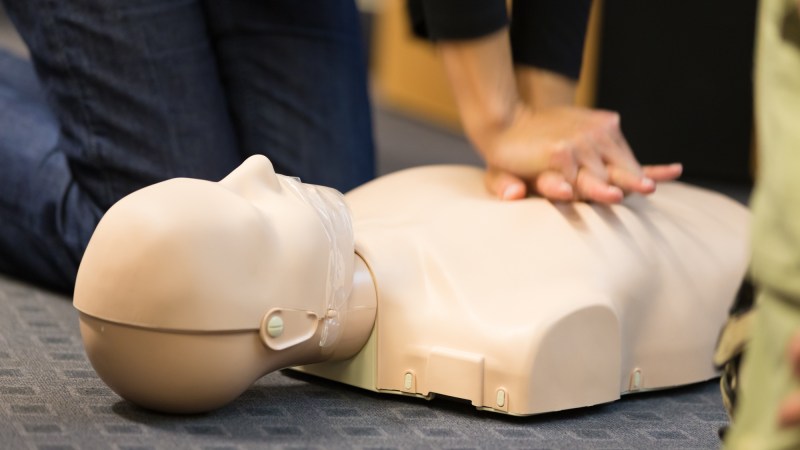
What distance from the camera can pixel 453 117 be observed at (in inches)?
117

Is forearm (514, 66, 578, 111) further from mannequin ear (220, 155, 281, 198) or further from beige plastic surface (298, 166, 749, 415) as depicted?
mannequin ear (220, 155, 281, 198)

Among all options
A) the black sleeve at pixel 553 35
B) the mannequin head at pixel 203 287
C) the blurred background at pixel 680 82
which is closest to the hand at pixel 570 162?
the black sleeve at pixel 553 35

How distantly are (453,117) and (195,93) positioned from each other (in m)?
1.78

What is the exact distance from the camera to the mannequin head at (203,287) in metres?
0.74

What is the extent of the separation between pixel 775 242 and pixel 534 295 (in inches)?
13.1

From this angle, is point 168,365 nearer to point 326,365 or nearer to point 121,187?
point 326,365

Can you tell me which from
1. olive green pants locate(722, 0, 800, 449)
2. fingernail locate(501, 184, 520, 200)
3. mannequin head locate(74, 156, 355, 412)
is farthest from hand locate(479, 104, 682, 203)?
olive green pants locate(722, 0, 800, 449)

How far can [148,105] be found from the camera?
3.90ft

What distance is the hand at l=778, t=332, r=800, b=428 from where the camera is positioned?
519 mm

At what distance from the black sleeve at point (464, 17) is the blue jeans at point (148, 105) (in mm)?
274

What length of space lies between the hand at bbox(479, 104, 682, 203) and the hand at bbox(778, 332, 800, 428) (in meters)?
0.44

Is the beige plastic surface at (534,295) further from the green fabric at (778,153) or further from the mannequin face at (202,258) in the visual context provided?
the green fabric at (778,153)

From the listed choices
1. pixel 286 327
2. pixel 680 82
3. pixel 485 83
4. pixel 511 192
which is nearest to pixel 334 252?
pixel 286 327

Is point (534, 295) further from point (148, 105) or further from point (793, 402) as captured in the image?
point (148, 105)
